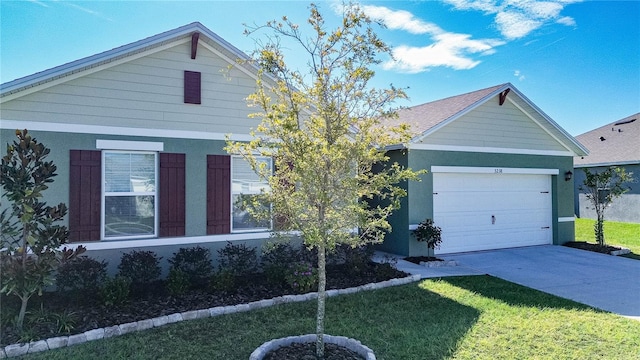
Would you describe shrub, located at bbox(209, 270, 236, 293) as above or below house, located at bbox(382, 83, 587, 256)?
below

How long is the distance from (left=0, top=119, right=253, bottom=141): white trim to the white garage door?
580 centimetres

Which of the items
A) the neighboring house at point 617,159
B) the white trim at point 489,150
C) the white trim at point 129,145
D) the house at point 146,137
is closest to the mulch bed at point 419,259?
the white trim at point 489,150

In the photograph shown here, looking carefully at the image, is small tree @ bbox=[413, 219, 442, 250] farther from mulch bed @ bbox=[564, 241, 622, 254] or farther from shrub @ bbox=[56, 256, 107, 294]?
shrub @ bbox=[56, 256, 107, 294]

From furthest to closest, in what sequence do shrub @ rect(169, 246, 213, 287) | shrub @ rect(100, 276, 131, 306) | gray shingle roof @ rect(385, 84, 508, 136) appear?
gray shingle roof @ rect(385, 84, 508, 136) → shrub @ rect(169, 246, 213, 287) → shrub @ rect(100, 276, 131, 306)

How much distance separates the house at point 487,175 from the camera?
10.1m

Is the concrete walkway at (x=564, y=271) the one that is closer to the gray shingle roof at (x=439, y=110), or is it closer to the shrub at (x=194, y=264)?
the gray shingle roof at (x=439, y=110)

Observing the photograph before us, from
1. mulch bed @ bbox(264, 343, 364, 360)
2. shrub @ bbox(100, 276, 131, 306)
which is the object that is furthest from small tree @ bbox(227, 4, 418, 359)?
shrub @ bbox(100, 276, 131, 306)

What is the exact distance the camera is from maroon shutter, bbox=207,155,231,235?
301 inches

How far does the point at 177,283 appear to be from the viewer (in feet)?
20.6

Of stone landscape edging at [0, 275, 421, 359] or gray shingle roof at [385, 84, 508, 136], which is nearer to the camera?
stone landscape edging at [0, 275, 421, 359]

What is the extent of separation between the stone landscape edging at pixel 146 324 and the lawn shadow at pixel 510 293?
177cm

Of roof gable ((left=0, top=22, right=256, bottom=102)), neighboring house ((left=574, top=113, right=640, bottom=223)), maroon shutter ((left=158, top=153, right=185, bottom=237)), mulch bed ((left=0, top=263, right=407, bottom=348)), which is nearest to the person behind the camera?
mulch bed ((left=0, top=263, right=407, bottom=348))

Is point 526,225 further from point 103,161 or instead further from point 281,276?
point 103,161

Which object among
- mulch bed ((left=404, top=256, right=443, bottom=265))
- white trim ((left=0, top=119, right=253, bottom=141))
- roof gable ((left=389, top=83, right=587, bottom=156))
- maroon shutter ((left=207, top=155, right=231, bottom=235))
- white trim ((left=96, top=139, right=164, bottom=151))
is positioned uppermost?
roof gable ((left=389, top=83, right=587, bottom=156))
